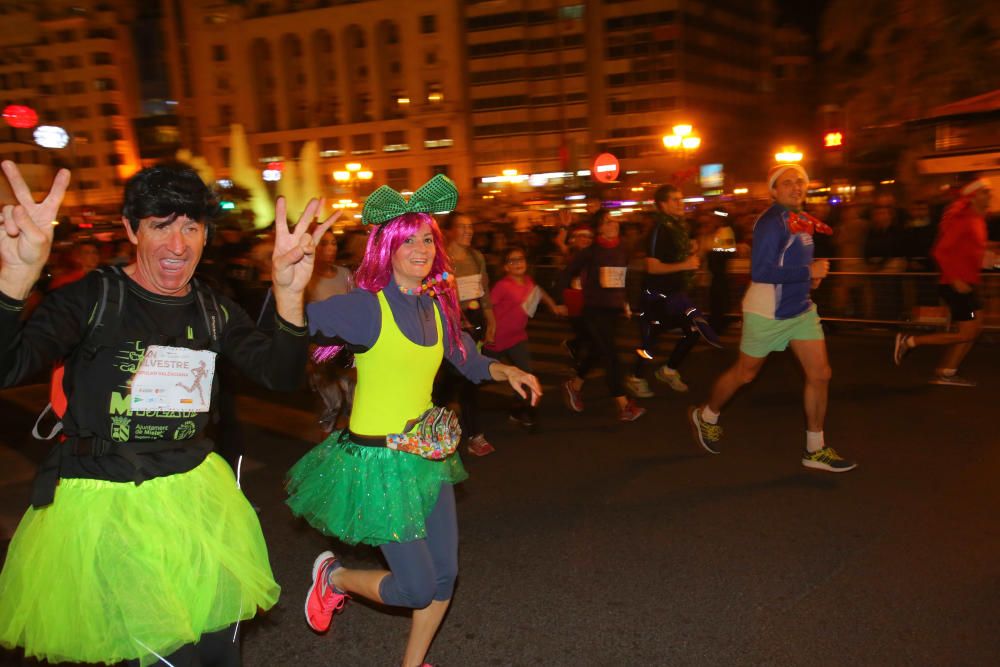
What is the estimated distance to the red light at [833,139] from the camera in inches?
590

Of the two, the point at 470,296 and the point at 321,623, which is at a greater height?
the point at 470,296

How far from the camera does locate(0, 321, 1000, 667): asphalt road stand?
3531 mm

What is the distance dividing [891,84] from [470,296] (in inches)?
326

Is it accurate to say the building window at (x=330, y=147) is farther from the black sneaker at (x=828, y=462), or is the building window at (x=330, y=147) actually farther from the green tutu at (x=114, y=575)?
the green tutu at (x=114, y=575)

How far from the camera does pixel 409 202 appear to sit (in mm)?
3232

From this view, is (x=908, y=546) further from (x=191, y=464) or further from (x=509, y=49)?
(x=509, y=49)

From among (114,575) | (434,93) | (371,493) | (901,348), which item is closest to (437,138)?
(434,93)

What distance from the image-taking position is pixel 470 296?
6.55m

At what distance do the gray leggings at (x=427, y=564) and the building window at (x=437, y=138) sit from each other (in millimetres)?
68891

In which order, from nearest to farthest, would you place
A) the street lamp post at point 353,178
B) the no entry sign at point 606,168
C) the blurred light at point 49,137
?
the blurred light at point 49,137, the no entry sign at point 606,168, the street lamp post at point 353,178

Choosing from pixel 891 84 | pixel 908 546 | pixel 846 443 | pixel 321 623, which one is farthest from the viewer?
pixel 891 84

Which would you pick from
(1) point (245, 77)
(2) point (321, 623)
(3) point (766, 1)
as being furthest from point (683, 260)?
(1) point (245, 77)

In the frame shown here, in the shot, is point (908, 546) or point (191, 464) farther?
point (908, 546)

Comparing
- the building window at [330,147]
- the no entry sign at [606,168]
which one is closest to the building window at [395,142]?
the building window at [330,147]
